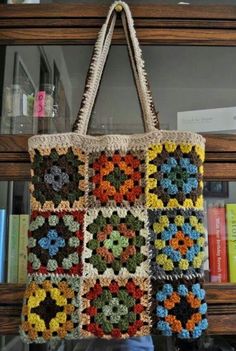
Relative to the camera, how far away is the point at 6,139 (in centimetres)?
53

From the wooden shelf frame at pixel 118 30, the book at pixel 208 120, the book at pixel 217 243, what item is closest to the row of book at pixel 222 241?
the book at pixel 217 243

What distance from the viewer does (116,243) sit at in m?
0.45

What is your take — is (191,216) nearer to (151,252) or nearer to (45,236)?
(151,252)

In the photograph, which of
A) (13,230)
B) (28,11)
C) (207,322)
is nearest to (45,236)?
(13,230)

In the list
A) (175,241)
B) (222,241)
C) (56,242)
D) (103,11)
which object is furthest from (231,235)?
(103,11)

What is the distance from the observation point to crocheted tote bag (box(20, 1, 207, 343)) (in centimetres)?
44

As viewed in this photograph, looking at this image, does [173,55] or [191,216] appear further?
[173,55]

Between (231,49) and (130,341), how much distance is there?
425mm

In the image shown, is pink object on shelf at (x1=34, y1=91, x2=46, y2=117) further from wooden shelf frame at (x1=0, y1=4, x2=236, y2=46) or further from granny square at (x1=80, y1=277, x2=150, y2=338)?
granny square at (x1=80, y1=277, x2=150, y2=338)

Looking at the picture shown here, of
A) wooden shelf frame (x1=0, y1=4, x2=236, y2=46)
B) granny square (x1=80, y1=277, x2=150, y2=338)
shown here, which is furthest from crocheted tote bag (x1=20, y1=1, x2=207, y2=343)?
wooden shelf frame (x1=0, y1=4, x2=236, y2=46)

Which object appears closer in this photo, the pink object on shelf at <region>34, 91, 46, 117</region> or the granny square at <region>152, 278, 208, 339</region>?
the granny square at <region>152, 278, 208, 339</region>

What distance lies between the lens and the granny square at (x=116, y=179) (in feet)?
1.52

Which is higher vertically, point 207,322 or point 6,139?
point 6,139

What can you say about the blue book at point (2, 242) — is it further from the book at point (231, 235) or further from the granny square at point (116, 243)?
the book at point (231, 235)
